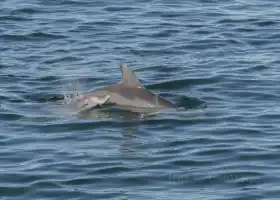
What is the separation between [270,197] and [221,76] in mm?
8523

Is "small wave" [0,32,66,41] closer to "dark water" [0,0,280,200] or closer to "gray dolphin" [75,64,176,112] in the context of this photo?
Result: "dark water" [0,0,280,200]

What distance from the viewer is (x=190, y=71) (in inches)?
833

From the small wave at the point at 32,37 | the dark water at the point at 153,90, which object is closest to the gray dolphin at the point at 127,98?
the dark water at the point at 153,90

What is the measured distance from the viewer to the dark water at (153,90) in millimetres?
13164

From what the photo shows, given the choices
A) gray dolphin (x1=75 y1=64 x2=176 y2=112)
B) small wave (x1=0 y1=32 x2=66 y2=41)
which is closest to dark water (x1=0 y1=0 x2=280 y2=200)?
small wave (x1=0 y1=32 x2=66 y2=41)

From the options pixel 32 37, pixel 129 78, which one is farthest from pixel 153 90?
pixel 32 37

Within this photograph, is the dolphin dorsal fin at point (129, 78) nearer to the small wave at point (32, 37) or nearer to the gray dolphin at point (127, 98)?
the gray dolphin at point (127, 98)

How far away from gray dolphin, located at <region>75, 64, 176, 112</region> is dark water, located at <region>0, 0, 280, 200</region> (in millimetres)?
464

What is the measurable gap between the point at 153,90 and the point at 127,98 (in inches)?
67.8

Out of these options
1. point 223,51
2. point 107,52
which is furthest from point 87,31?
point 223,51

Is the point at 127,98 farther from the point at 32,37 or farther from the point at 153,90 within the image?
the point at 32,37

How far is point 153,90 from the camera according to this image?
64.2 feet

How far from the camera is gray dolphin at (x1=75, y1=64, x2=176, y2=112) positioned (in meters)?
17.7

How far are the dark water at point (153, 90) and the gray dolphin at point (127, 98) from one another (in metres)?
0.46
